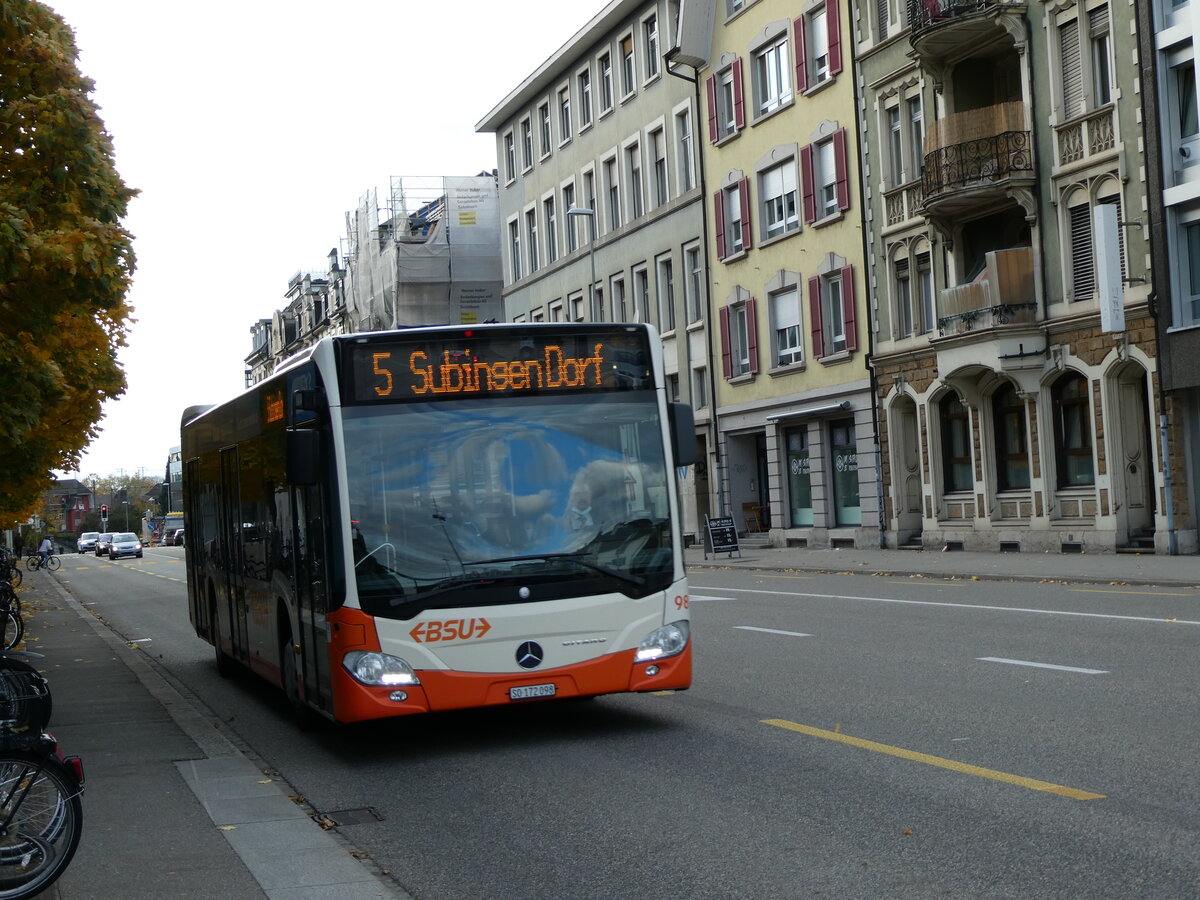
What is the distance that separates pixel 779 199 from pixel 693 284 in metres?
5.84

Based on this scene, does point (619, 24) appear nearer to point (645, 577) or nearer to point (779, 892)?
point (645, 577)

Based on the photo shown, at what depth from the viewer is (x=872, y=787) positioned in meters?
7.65

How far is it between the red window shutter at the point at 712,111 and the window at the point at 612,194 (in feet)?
23.1

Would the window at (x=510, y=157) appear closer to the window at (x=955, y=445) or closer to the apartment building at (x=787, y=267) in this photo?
the apartment building at (x=787, y=267)

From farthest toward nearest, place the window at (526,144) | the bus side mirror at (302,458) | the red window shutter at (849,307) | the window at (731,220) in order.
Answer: the window at (526,144), the window at (731,220), the red window shutter at (849,307), the bus side mirror at (302,458)

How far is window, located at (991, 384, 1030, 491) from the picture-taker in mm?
32031

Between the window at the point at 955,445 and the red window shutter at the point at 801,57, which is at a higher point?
the red window shutter at the point at 801,57

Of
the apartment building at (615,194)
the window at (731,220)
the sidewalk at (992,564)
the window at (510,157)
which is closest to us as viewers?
the sidewalk at (992,564)

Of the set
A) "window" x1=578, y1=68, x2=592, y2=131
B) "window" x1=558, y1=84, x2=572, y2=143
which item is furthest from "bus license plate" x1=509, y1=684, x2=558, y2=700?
"window" x1=558, y1=84, x2=572, y2=143

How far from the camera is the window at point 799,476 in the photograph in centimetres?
4044

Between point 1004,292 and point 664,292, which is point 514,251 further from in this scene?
point 1004,292

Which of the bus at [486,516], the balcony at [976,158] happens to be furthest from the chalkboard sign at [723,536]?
the bus at [486,516]

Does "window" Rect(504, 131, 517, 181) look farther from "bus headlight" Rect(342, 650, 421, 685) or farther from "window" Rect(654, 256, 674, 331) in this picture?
"bus headlight" Rect(342, 650, 421, 685)

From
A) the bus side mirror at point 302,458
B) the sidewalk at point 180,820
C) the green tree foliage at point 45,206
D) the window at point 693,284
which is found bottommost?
the sidewalk at point 180,820
